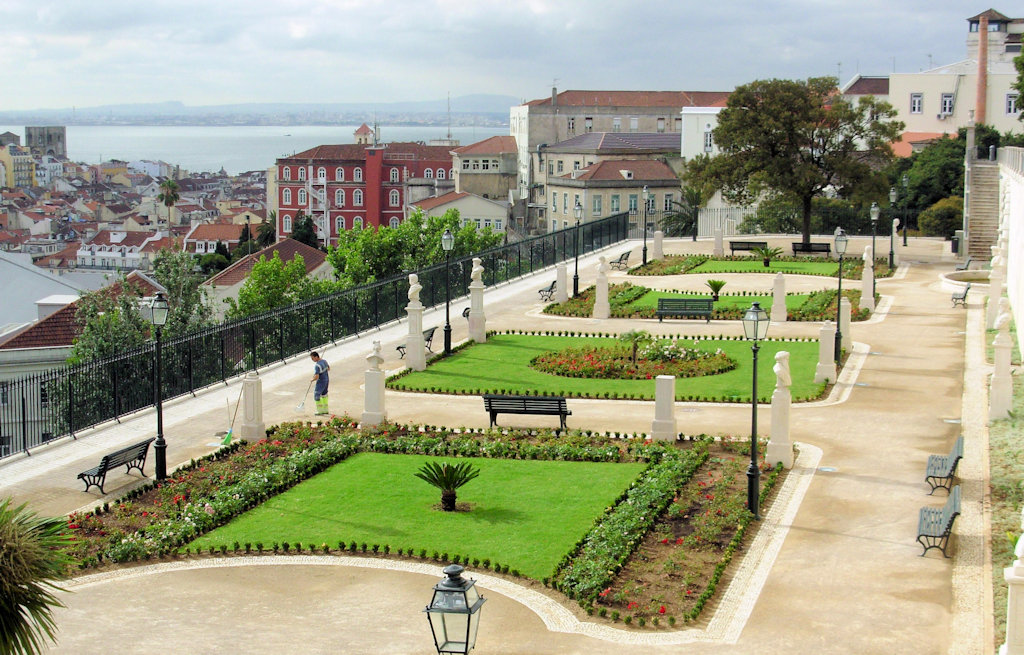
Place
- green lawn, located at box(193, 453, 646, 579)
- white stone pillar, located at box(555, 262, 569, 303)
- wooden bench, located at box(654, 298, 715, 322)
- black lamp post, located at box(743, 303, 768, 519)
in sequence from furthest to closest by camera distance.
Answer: white stone pillar, located at box(555, 262, 569, 303) → wooden bench, located at box(654, 298, 715, 322) → black lamp post, located at box(743, 303, 768, 519) → green lawn, located at box(193, 453, 646, 579)

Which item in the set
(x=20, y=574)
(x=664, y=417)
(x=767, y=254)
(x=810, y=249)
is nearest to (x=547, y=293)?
(x=767, y=254)

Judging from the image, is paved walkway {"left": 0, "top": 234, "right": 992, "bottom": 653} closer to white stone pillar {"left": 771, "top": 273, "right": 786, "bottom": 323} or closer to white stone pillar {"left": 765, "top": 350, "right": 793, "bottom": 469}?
white stone pillar {"left": 765, "top": 350, "right": 793, "bottom": 469}

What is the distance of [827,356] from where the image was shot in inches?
995

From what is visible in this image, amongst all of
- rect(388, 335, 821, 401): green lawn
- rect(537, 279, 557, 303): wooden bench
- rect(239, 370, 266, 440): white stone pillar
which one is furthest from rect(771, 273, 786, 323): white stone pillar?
rect(239, 370, 266, 440): white stone pillar

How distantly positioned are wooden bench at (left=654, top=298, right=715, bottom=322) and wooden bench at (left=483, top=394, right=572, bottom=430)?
12226 mm

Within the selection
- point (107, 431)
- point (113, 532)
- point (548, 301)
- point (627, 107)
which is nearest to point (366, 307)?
point (548, 301)

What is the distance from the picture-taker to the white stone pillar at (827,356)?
25047 mm

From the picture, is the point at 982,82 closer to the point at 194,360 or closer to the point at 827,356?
the point at 827,356

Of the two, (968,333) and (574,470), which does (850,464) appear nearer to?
(574,470)

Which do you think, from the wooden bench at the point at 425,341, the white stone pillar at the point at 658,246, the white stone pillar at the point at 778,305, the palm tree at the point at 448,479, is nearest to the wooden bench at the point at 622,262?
the white stone pillar at the point at 658,246

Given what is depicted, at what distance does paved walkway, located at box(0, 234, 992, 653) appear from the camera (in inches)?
506

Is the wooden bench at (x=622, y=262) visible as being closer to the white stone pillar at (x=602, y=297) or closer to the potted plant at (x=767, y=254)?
the potted plant at (x=767, y=254)

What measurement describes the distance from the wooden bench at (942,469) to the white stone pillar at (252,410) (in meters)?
11.3

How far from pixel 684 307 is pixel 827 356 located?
8.19 metres
